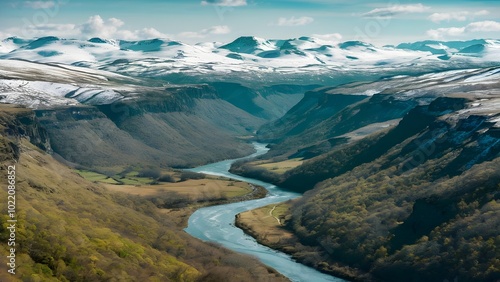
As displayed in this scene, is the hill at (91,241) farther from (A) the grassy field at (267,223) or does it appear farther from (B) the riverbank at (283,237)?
(A) the grassy field at (267,223)

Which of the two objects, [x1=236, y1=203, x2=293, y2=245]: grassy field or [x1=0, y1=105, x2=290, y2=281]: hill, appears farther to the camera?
[x1=236, y1=203, x2=293, y2=245]: grassy field

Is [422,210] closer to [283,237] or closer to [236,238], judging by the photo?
[283,237]

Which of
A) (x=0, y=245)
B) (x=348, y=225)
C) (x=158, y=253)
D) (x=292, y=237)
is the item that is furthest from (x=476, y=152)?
(x=0, y=245)

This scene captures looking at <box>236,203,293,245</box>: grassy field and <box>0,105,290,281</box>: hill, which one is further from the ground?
<box>0,105,290,281</box>: hill

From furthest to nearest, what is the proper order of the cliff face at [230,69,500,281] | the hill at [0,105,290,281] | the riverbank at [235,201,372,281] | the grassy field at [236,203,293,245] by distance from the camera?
the grassy field at [236,203,293,245] < the riverbank at [235,201,372,281] < the cliff face at [230,69,500,281] < the hill at [0,105,290,281]

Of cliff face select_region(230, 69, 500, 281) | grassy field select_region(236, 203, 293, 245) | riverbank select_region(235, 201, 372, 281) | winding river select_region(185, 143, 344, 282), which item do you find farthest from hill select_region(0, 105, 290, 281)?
cliff face select_region(230, 69, 500, 281)

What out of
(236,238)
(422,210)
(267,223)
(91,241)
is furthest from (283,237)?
(91,241)

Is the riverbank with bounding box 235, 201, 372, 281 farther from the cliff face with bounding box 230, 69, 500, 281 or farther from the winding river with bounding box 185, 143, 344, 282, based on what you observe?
the winding river with bounding box 185, 143, 344, 282

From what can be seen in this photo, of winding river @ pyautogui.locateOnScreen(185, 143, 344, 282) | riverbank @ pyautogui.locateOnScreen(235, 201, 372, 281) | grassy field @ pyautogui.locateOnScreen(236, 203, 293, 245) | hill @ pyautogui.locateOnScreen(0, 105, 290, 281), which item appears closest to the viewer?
hill @ pyautogui.locateOnScreen(0, 105, 290, 281)
